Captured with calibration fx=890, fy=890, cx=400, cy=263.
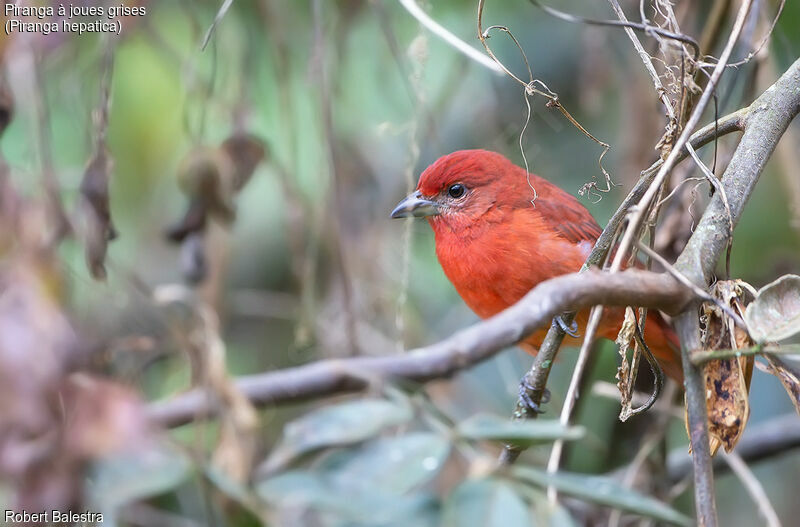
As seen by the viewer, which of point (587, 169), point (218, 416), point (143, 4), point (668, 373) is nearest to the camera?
point (218, 416)

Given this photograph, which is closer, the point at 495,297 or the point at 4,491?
the point at 4,491

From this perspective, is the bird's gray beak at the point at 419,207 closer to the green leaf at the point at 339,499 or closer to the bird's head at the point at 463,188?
the bird's head at the point at 463,188

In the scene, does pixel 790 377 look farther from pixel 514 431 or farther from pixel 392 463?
pixel 392 463

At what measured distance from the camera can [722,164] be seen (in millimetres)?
2787

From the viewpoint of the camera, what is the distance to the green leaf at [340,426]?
39.9 inches

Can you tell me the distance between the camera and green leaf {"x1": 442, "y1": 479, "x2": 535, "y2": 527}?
0.97 metres

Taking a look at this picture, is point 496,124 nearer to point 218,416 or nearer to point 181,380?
point 181,380

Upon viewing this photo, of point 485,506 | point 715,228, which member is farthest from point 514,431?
point 715,228

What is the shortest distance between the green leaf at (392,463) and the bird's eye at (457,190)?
89.7 inches

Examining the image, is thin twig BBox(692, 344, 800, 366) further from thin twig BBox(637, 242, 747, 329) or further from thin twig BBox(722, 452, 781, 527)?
thin twig BBox(722, 452, 781, 527)

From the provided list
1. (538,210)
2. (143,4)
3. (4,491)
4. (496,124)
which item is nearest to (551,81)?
(496,124)

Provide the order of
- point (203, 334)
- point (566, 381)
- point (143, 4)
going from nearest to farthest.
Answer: point (203, 334) → point (143, 4) → point (566, 381)

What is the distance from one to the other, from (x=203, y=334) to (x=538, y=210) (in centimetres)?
185

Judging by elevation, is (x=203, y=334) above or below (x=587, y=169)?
above
